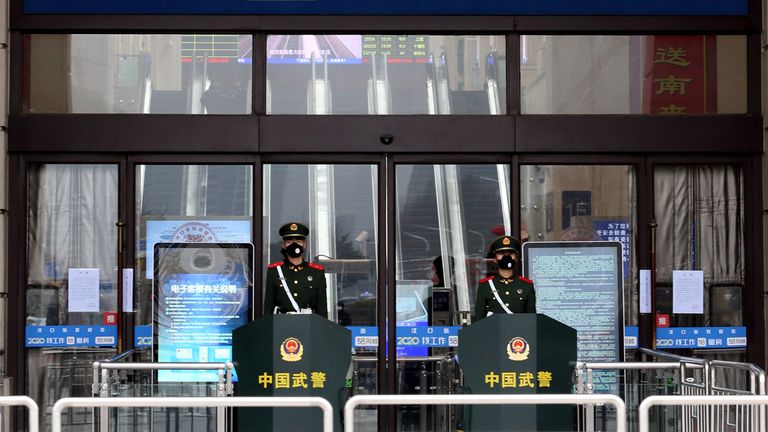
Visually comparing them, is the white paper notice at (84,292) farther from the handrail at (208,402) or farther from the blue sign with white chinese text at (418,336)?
the handrail at (208,402)

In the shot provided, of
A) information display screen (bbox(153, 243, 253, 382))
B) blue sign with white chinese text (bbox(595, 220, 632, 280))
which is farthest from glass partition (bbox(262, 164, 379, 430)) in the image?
blue sign with white chinese text (bbox(595, 220, 632, 280))

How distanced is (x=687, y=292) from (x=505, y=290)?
234cm

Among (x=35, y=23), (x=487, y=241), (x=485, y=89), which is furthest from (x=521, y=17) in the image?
(x=35, y=23)

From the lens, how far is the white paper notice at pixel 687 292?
1060 cm

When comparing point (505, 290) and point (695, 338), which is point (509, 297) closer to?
point (505, 290)

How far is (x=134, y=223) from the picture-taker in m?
10.5

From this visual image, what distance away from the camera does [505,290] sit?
9.12 metres

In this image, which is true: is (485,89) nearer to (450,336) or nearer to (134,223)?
(450,336)

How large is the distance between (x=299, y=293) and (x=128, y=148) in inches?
94.5

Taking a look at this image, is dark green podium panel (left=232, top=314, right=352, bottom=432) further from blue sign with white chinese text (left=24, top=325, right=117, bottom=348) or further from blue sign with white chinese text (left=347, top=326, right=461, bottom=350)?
blue sign with white chinese text (left=24, top=325, right=117, bottom=348)

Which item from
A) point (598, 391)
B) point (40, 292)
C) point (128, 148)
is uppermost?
point (128, 148)

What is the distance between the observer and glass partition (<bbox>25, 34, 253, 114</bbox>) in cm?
1059

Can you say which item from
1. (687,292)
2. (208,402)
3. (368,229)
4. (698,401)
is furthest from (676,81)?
(208,402)

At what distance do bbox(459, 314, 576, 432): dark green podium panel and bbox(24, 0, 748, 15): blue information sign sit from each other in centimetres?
395
